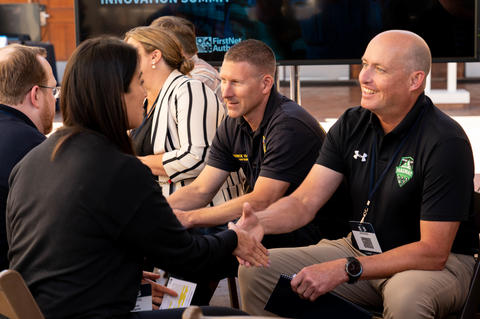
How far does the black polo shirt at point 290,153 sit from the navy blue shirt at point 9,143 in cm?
101

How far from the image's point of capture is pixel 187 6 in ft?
17.2

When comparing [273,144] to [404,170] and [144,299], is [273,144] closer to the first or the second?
[404,170]

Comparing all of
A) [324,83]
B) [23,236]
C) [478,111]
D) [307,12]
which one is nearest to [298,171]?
[23,236]

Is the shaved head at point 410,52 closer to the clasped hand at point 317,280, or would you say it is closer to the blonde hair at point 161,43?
the clasped hand at point 317,280

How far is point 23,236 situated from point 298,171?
1.40 m

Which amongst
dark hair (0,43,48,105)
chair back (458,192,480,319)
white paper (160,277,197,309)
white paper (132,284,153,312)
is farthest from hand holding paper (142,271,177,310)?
chair back (458,192,480,319)

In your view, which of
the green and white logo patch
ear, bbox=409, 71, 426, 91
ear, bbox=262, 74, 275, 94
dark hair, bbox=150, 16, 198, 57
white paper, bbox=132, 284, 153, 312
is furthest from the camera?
dark hair, bbox=150, 16, 198, 57

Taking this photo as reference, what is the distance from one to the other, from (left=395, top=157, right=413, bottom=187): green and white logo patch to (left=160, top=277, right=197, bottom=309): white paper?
31.5 inches

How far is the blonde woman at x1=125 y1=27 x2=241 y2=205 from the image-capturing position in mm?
3256

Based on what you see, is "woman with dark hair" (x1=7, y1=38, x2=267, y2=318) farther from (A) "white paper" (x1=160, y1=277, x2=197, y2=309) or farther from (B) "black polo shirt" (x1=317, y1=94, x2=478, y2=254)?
(B) "black polo shirt" (x1=317, y1=94, x2=478, y2=254)

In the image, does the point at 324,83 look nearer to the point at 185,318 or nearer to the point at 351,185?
the point at 351,185

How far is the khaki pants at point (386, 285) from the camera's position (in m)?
2.15

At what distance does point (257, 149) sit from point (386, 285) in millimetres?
984

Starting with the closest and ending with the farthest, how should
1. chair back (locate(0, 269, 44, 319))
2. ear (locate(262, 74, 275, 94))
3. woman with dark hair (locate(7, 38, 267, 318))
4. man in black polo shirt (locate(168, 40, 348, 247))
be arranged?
chair back (locate(0, 269, 44, 319)), woman with dark hair (locate(7, 38, 267, 318)), man in black polo shirt (locate(168, 40, 348, 247)), ear (locate(262, 74, 275, 94))
